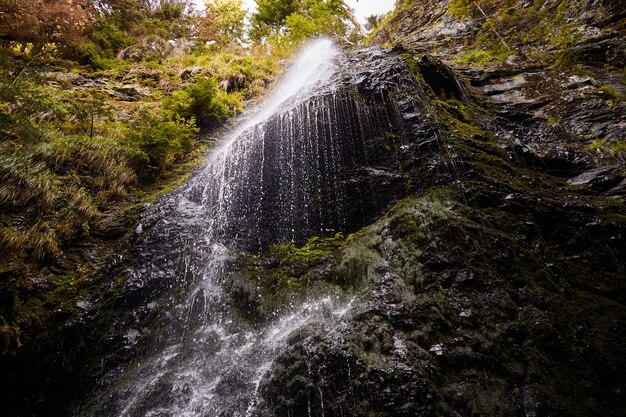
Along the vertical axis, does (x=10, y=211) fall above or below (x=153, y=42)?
below

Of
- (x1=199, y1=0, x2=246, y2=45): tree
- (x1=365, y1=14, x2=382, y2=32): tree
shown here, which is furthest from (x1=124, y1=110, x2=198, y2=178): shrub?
(x1=365, y1=14, x2=382, y2=32): tree

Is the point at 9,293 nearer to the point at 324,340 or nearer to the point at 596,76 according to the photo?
the point at 324,340

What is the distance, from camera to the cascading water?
13.5 feet

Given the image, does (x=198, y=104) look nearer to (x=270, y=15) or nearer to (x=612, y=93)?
(x=612, y=93)

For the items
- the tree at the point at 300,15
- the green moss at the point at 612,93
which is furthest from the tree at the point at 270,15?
the green moss at the point at 612,93

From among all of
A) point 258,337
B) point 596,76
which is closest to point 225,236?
point 258,337

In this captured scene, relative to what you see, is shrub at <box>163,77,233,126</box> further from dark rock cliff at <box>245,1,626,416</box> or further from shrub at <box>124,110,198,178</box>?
dark rock cliff at <box>245,1,626,416</box>

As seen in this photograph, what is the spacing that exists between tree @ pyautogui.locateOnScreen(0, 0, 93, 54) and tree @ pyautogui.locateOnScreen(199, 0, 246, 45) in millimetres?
6187

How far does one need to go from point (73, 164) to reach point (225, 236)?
3520 millimetres

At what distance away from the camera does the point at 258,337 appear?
457cm

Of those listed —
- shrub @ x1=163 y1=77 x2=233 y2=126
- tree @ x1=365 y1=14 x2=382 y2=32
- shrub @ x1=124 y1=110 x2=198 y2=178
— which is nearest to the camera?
shrub @ x1=124 y1=110 x2=198 y2=178

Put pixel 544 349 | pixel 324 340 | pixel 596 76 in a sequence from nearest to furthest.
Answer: pixel 544 349 < pixel 324 340 < pixel 596 76

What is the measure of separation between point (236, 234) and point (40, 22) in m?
9.99

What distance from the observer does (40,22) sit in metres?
9.55
